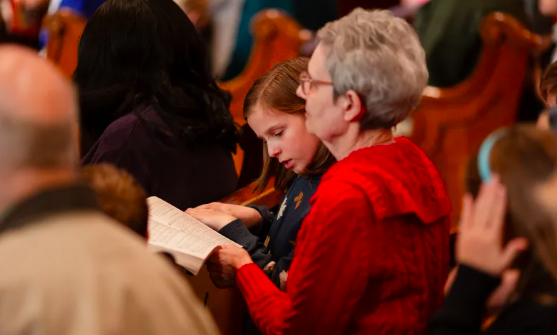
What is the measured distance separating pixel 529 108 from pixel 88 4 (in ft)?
10.5

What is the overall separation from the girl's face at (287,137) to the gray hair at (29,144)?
114cm

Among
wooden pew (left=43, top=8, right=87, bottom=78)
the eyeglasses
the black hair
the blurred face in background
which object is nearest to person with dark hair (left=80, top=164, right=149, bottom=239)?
the eyeglasses

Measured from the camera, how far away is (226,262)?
2363 mm

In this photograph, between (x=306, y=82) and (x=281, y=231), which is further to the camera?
(x=281, y=231)

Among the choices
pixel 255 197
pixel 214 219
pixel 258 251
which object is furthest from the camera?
pixel 255 197

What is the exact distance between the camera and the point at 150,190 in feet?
10.0

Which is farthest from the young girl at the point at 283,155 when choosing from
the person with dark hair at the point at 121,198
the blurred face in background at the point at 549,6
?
the blurred face in background at the point at 549,6

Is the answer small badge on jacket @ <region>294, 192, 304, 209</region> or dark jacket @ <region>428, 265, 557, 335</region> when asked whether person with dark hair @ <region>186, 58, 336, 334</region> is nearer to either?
small badge on jacket @ <region>294, 192, 304, 209</region>

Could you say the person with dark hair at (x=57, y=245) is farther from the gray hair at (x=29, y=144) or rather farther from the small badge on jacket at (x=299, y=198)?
the small badge on jacket at (x=299, y=198)

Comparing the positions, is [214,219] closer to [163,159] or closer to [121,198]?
[163,159]

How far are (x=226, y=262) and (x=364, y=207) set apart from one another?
0.54 metres

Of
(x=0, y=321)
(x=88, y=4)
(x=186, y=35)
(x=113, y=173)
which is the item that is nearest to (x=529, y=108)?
(x=186, y=35)

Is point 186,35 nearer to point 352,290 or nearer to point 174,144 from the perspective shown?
point 174,144

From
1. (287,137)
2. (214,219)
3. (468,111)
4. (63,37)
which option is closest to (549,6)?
(468,111)
